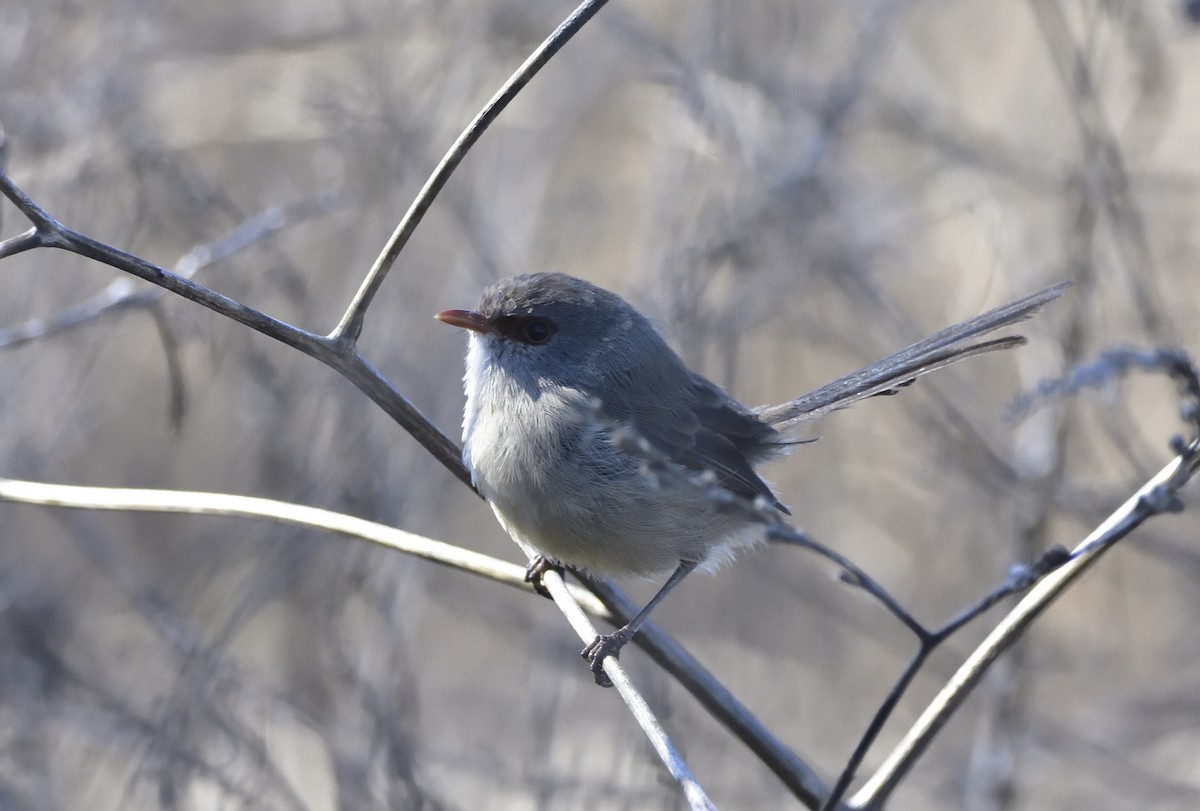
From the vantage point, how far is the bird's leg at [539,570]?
3.09 meters

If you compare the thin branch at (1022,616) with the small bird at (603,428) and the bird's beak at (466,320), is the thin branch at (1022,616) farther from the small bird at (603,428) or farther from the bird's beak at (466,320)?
the bird's beak at (466,320)

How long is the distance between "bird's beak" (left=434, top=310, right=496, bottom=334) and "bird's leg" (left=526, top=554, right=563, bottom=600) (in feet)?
2.40

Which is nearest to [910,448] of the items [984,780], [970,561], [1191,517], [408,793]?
[970,561]

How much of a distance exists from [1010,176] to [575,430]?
350 cm

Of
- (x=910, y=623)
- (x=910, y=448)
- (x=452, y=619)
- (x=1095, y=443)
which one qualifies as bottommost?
(x=452, y=619)

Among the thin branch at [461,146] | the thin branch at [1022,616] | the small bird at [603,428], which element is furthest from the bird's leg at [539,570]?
the thin branch at [1022,616]

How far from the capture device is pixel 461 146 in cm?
223

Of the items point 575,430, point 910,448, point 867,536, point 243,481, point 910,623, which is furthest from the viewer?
point 867,536

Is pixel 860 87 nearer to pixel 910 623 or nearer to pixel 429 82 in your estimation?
pixel 429 82

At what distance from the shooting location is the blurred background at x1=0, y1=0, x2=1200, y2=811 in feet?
15.1

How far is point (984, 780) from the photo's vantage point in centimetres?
488

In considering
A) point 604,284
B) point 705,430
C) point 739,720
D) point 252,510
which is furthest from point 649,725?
point 604,284

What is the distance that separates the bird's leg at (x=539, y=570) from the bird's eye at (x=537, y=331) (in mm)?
686

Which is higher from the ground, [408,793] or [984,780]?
[984,780]
